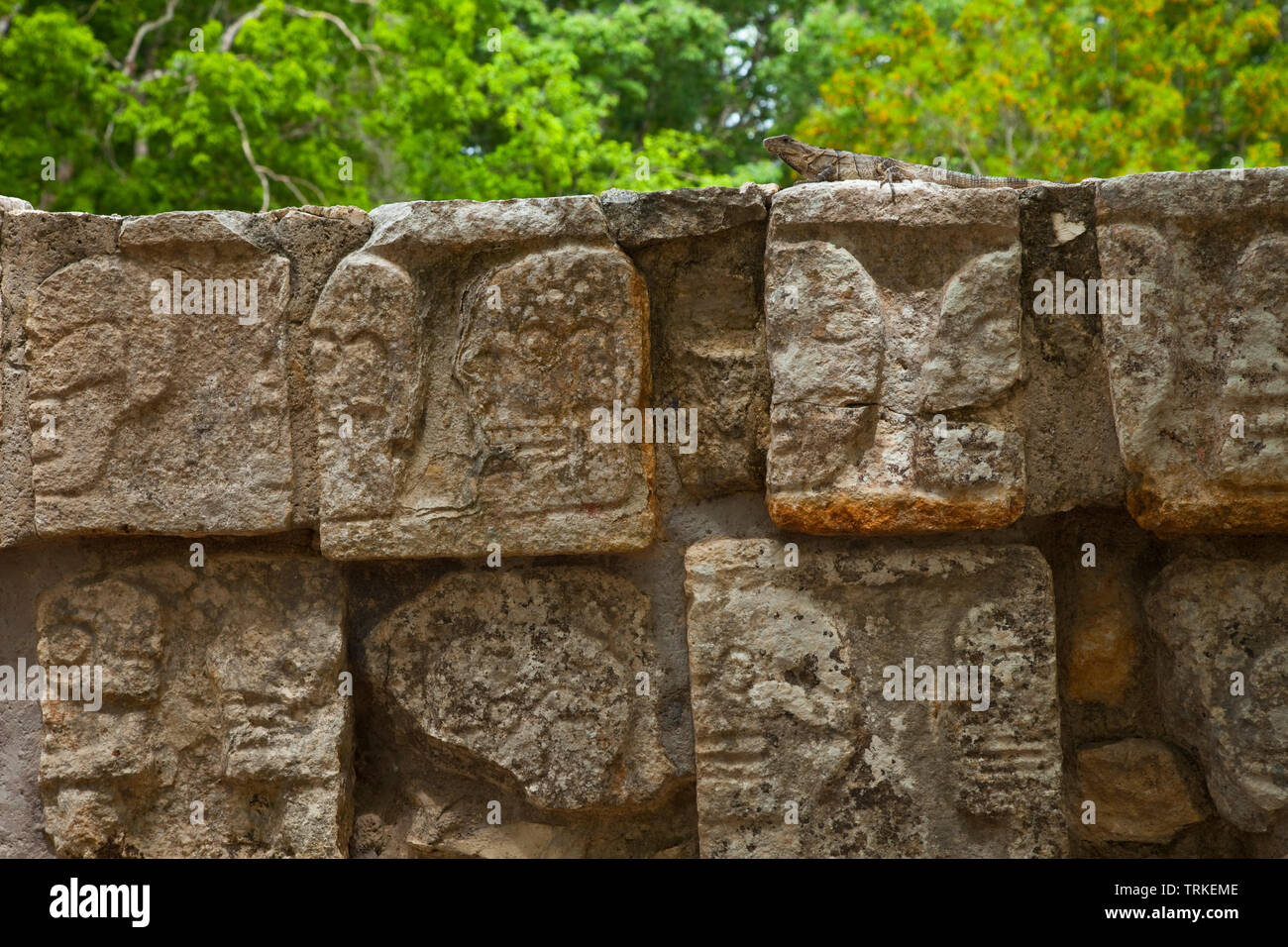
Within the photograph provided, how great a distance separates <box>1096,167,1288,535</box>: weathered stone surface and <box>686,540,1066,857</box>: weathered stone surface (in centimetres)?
Result: 33

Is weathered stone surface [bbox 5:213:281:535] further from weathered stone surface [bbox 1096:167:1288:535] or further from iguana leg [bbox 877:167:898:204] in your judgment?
weathered stone surface [bbox 1096:167:1288:535]

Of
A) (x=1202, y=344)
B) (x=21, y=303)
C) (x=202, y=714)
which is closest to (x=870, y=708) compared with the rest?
(x=1202, y=344)

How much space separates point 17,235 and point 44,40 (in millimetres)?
7199

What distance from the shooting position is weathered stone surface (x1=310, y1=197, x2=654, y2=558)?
2.62 meters

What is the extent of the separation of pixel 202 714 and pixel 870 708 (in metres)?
1.45

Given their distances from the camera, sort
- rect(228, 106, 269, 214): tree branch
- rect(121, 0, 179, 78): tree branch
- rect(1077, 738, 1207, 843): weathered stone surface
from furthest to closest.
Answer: rect(121, 0, 179, 78): tree branch, rect(228, 106, 269, 214): tree branch, rect(1077, 738, 1207, 843): weathered stone surface

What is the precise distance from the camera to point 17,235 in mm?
2762

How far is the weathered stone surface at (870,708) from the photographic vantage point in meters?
2.52

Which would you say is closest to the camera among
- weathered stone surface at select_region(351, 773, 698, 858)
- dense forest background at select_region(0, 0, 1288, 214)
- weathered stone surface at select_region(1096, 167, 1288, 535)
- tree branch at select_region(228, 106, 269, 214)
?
weathered stone surface at select_region(1096, 167, 1288, 535)

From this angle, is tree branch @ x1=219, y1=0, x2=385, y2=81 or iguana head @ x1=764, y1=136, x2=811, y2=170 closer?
iguana head @ x1=764, y1=136, x2=811, y2=170

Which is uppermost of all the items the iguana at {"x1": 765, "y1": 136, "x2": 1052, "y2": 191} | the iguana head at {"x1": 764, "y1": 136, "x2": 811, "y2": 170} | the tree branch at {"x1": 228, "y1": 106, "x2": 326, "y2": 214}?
the tree branch at {"x1": 228, "y1": 106, "x2": 326, "y2": 214}

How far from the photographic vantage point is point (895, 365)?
254cm

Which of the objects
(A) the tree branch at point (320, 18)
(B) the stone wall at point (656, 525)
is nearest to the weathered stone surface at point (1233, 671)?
(B) the stone wall at point (656, 525)

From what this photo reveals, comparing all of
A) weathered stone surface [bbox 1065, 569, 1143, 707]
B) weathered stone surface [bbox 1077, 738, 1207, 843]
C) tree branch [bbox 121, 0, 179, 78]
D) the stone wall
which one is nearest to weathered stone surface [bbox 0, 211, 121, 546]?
the stone wall
